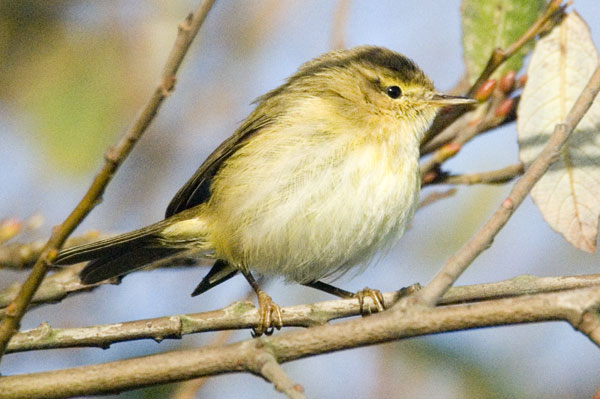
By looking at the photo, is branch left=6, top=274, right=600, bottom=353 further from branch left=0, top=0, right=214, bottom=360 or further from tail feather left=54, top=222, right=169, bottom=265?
tail feather left=54, top=222, right=169, bottom=265

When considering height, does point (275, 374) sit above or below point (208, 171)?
below

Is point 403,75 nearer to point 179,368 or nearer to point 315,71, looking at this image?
point 315,71

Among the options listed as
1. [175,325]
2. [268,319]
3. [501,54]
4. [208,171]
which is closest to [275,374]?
[175,325]

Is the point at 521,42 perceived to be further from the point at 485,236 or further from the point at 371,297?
the point at 485,236

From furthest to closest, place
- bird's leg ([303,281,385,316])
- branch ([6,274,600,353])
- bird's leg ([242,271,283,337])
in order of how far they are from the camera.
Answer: bird's leg ([242,271,283,337])
bird's leg ([303,281,385,316])
branch ([6,274,600,353])

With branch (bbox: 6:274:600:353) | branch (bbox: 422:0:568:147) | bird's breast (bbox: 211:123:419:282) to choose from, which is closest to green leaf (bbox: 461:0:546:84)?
branch (bbox: 422:0:568:147)

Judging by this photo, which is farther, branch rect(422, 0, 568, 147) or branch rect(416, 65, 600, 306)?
branch rect(422, 0, 568, 147)

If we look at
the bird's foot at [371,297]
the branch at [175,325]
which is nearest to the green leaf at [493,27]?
the bird's foot at [371,297]
